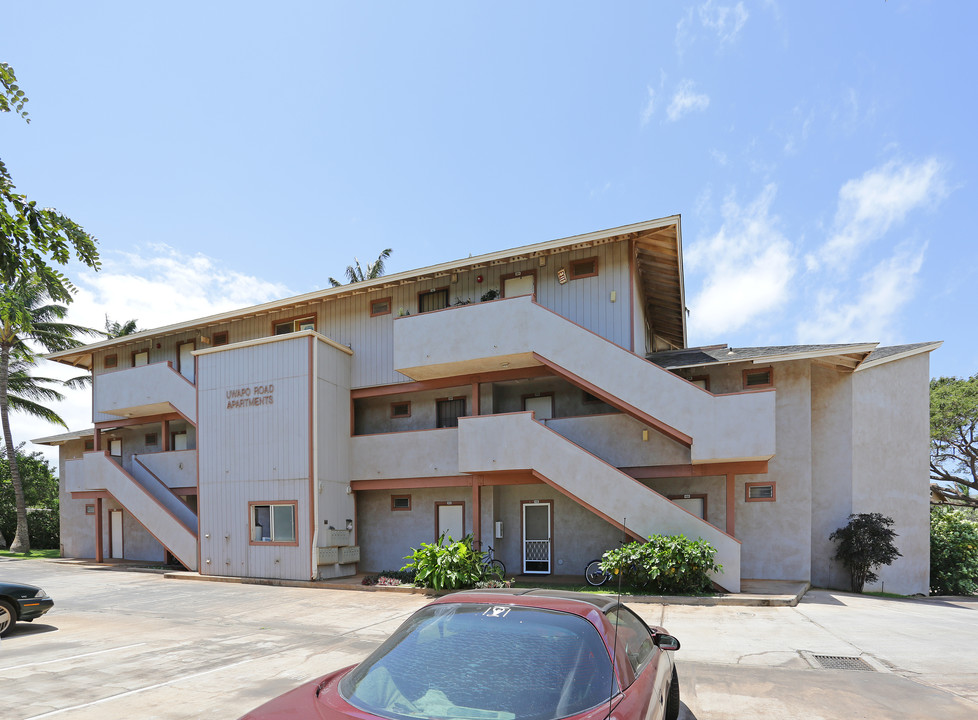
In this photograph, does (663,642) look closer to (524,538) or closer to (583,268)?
(583,268)

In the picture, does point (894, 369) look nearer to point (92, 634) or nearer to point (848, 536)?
point (848, 536)

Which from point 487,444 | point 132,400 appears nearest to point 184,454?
point 132,400

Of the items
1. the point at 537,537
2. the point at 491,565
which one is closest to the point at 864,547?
the point at 537,537

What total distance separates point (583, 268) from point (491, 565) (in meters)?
8.16

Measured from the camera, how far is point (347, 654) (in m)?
8.27

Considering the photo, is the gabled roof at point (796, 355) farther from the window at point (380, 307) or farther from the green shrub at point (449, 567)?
the window at point (380, 307)

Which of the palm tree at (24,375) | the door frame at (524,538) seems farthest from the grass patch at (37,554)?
the door frame at (524,538)

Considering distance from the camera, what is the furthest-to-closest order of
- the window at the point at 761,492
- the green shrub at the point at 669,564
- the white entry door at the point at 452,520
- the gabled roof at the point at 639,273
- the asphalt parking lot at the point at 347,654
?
1. the white entry door at the point at 452,520
2. the window at the point at 761,492
3. the gabled roof at the point at 639,273
4. the green shrub at the point at 669,564
5. the asphalt parking lot at the point at 347,654

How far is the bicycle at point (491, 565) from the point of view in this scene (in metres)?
14.7

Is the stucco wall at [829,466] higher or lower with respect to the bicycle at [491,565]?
higher

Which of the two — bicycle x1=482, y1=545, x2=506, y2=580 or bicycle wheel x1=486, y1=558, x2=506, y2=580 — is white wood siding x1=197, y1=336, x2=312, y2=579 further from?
bicycle wheel x1=486, y1=558, x2=506, y2=580

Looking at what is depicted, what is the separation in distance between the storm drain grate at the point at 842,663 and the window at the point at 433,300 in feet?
42.8

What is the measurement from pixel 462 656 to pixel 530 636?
0.37 meters

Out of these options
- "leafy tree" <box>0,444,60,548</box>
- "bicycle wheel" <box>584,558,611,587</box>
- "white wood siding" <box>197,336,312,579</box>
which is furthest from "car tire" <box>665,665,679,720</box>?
"leafy tree" <box>0,444,60,548</box>
